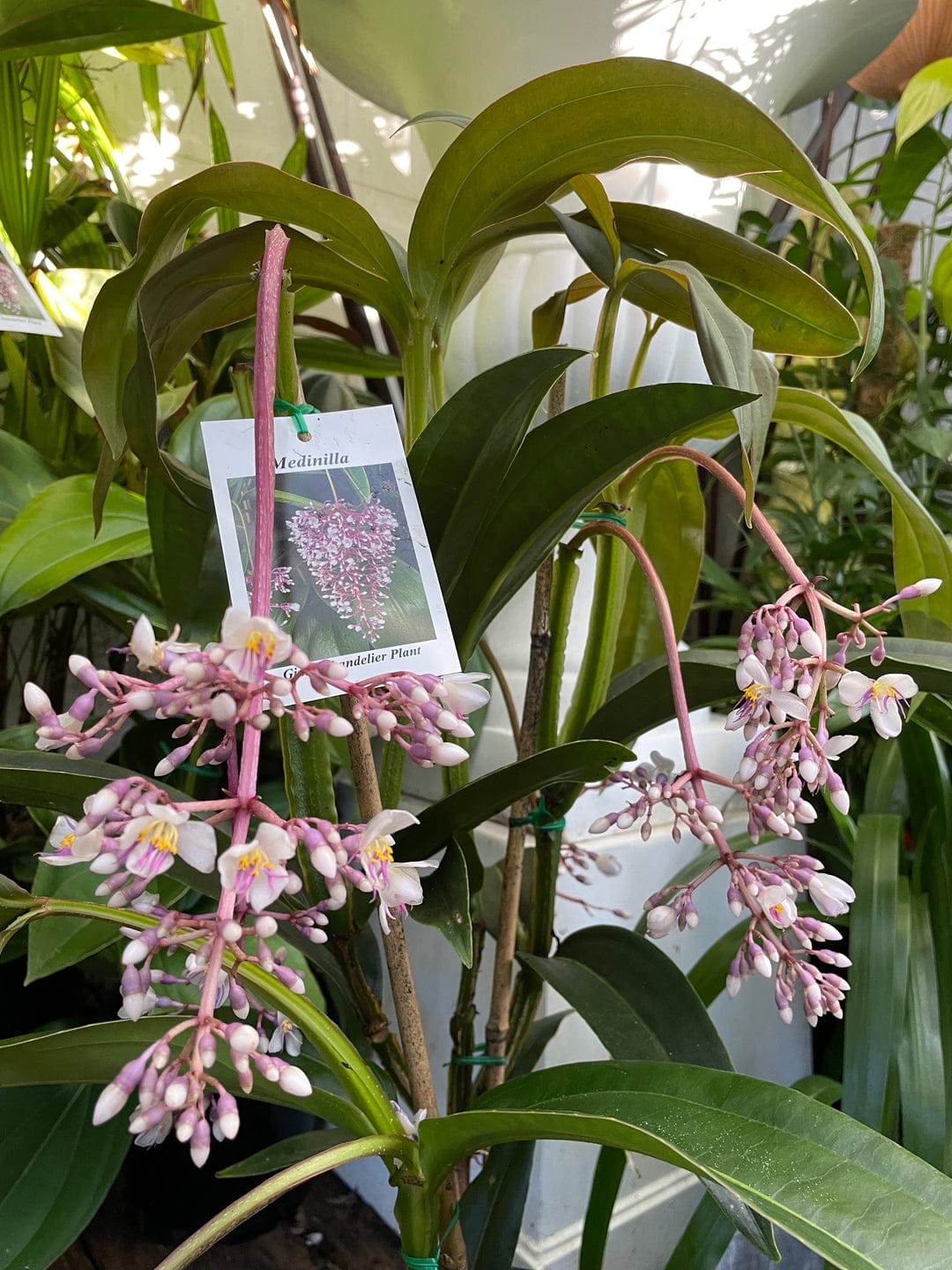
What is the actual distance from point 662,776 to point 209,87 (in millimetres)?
1197

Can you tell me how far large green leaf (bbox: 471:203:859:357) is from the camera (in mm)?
458

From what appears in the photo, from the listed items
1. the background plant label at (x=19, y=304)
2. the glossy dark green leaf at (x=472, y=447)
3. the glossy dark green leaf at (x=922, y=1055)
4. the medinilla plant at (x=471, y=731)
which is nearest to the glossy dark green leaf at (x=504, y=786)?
the medinilla plant at (x=471, y=731)

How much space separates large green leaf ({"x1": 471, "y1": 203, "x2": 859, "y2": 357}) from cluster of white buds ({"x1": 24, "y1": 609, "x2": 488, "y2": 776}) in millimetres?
269

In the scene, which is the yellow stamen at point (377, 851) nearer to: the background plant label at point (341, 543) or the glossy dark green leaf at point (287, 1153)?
the background plant label at point (341, 543)

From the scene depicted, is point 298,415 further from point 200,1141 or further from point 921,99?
point 921,99

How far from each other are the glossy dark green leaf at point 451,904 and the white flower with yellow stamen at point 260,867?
0.41ft

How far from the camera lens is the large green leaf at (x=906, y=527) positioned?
0.53 m

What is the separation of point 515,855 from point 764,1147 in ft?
0.79

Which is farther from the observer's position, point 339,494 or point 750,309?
point 750,309

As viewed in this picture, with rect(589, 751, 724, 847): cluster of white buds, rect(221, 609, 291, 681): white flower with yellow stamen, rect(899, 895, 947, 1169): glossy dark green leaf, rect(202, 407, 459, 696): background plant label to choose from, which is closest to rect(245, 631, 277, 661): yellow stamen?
rect(221, 609, 291, 681): white flower with yellow stamen

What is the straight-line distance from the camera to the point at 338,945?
17.4 inches

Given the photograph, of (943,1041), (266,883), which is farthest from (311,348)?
(943,1041)

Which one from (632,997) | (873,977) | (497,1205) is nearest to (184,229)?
(632,997)

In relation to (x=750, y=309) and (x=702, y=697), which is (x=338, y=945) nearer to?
(x=702, y=697)
